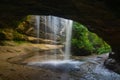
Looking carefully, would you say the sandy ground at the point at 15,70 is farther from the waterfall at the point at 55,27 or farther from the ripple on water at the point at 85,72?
the waterfall at the point at 55,27

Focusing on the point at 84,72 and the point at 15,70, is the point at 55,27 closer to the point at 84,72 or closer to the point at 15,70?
the point at 84,72

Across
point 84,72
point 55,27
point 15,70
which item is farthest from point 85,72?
point 55,27

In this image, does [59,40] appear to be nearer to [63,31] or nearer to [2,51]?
[63,31]

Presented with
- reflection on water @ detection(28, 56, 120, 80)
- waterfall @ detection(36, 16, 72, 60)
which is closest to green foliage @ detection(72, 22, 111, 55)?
waterfall @ detection(36, 16, 72, 60)

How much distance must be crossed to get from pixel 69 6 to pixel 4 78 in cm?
356

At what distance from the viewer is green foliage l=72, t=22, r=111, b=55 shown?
1633cm

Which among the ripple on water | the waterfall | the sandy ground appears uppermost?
the waterfall

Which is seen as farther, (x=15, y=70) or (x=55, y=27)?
(x=55, y=27)

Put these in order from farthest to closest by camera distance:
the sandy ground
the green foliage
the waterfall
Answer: the waterfall < the green foliage < the sandy ground

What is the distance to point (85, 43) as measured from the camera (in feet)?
54.4

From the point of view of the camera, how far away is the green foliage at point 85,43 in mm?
16328

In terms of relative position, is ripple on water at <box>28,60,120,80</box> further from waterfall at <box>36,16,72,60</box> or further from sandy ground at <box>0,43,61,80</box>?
waterfall at <box>36,16,72,60</box>

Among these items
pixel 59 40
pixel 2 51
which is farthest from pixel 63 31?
pixel 2 51

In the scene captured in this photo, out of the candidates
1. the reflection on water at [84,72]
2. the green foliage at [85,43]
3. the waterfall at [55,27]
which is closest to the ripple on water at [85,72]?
the reflection on water at [84,72]
